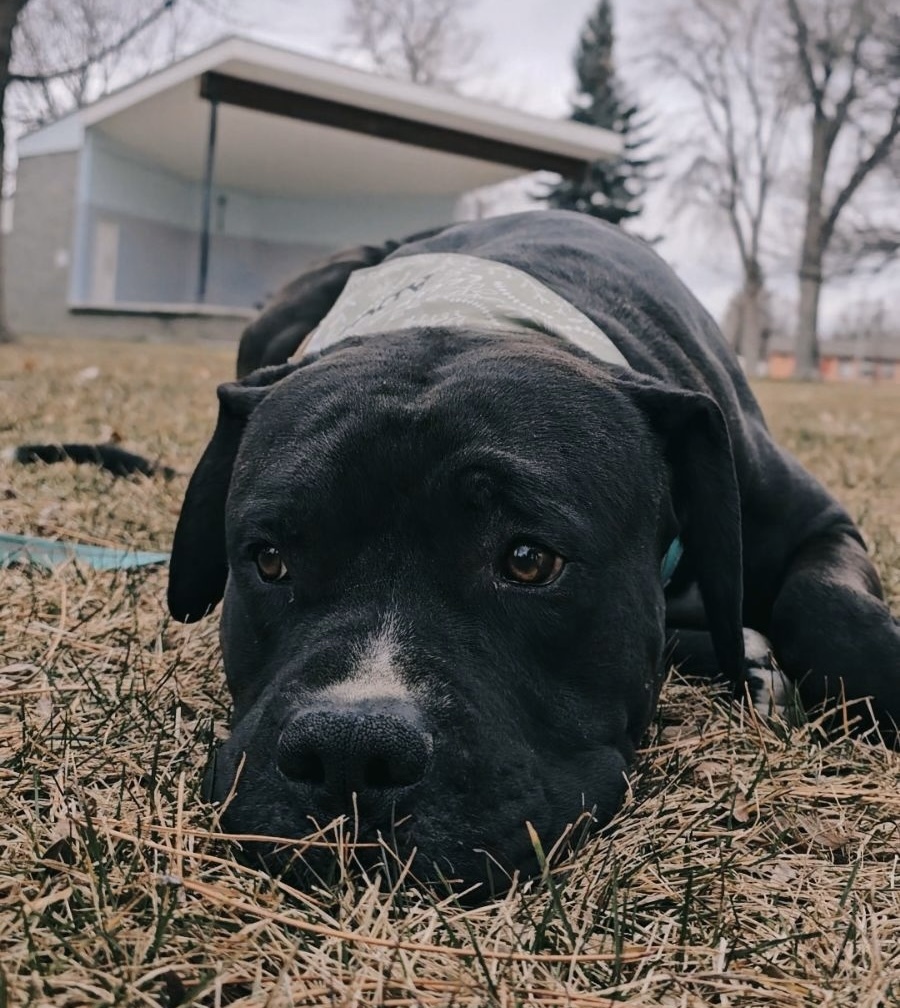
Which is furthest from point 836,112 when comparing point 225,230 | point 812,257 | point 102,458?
point 102,458

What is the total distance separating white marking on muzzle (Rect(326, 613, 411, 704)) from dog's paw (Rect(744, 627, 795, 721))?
1062 mm

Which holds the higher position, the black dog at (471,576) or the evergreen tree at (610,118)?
the evergreen tree at (610,118)

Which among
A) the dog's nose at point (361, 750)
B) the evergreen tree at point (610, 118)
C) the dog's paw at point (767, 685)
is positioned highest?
the evergreen tree at point (610, 118)

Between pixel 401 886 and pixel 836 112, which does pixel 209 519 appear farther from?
pixel 836 112

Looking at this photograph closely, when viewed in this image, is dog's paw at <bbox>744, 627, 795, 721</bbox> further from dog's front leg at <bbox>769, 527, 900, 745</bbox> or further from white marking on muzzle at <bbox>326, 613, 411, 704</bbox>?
white marking on muzzle at <bbox>326, 613, 411, 704</bbox>

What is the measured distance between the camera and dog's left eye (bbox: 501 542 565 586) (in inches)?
73.8

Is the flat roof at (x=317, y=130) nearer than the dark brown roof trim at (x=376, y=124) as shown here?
Yes

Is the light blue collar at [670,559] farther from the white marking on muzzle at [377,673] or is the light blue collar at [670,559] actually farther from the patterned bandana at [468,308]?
the white marking on muzzle at [377,673]

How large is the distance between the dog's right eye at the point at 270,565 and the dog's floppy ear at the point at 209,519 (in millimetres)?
469

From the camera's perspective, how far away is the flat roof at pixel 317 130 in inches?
660

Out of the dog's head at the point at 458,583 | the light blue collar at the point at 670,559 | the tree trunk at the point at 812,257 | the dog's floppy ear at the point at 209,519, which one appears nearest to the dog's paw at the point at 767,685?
the dog's head at the point at 458,583

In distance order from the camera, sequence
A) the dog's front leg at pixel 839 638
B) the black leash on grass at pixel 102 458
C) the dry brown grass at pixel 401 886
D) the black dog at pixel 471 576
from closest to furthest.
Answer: the dry brown grass at pixel 401 886 → the black dog at pixel 471 576 → the dog's front leg at pixel 839 638 → the black leash on grass at pixel 102 458

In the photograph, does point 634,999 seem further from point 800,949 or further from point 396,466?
point 396,466

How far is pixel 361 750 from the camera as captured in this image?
152cm
